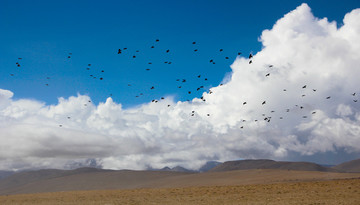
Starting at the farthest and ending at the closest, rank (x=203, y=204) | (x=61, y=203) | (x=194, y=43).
→ (x=61, y=203)
(x=203, y=204)
(x=194, y=43)

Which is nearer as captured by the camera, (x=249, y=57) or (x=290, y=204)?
(x=249, y=57)

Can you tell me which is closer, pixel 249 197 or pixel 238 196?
pixel 249 197

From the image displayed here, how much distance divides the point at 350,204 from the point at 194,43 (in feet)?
90.6

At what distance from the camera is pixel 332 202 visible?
160 ft

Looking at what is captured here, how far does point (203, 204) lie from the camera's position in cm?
5400

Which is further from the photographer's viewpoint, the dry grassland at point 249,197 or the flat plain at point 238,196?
the flat plain at point 238,196

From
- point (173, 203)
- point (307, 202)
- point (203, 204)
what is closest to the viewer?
point (307, 202)

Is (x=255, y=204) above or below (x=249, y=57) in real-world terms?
below

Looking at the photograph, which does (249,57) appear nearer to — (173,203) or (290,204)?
(290,204)

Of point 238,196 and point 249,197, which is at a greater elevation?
point 238,196

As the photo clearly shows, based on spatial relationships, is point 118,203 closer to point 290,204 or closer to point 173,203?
point 173,203

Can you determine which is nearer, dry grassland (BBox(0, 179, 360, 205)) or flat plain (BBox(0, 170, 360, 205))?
dry grassland (BBox(0, 179, 360, 205))

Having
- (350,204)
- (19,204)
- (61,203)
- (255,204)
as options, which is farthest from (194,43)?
(19,204)

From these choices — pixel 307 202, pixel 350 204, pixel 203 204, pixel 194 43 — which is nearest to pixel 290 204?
pixel 307 202
